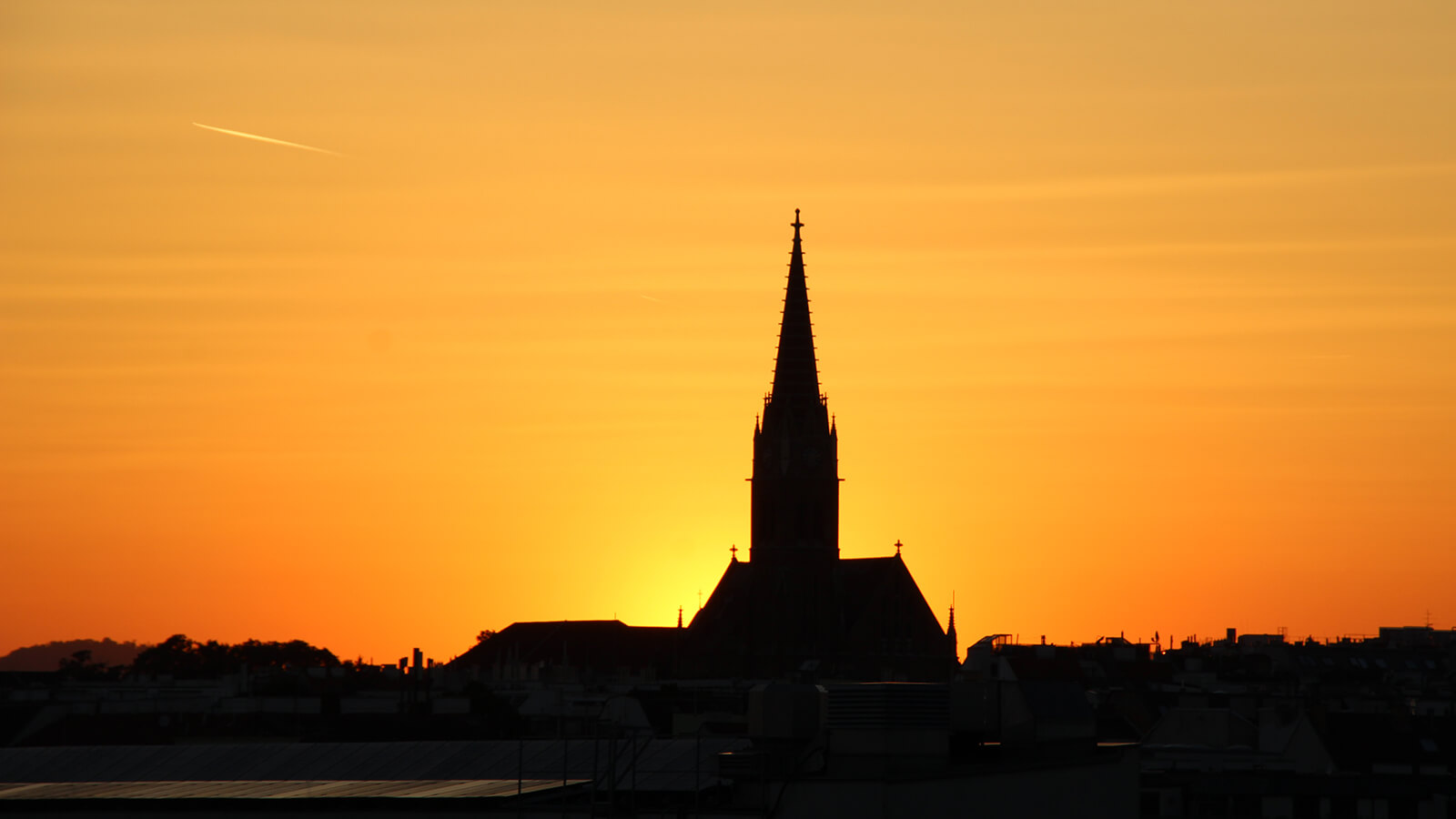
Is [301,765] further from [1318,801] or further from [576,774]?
[1318,801]

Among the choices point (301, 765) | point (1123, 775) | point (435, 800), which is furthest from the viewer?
point (301, 765)

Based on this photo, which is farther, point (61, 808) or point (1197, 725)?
point (1197, 725)

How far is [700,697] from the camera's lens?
162000 mm

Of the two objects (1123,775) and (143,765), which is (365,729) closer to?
(143,765)

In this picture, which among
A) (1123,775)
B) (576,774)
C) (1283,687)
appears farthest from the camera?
(1283,687)

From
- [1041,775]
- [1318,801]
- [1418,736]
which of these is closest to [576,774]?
[1041,775]

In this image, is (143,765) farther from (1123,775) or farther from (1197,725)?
(1197,725)

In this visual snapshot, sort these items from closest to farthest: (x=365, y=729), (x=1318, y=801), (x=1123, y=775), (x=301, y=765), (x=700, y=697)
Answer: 1. (x=1123, y=775)
2. (x=301, y=765)
3. (x=1318, y=801)
4. (x=365, y=729)
5. (x=700, y=697)

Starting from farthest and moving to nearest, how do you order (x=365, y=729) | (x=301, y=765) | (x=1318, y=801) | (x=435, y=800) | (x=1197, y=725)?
1. (x=365, y=729)
2. (x=1197, y=725)
3. (x=1318, y=801)
4. (x=301, y=765)
5. (x=435, y=800)

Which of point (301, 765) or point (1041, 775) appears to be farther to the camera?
point (301, 765)

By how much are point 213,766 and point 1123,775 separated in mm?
26612

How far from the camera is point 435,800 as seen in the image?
5525cm

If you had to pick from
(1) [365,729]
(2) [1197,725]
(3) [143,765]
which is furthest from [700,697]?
(3) [143,765]

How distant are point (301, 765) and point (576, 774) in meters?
10.3
